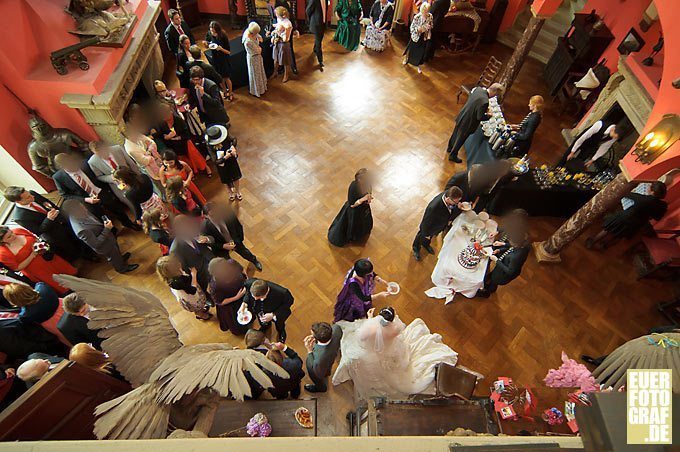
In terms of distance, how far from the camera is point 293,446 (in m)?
0.92

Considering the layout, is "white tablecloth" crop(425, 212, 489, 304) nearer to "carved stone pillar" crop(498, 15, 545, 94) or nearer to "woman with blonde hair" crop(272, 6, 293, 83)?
"carved stone pillar" crop(498, 15, 545, 94)

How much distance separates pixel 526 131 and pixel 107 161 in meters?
5.76

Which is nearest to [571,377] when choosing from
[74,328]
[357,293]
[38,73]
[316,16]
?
[357,293]

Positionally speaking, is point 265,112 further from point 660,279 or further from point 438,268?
point 660,279

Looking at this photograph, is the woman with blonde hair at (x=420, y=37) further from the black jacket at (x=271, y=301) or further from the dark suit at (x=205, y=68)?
the black jacket at (x=271, y=301)

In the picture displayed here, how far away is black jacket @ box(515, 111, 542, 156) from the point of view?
5.16 meters

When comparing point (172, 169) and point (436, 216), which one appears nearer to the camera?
point (172, 169)

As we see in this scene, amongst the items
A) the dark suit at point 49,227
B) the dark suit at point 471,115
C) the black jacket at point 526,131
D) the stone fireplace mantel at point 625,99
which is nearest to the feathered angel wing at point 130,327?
the dark suit at point 49,227

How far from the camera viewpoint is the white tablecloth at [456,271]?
4387mm

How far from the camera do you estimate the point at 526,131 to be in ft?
17.3

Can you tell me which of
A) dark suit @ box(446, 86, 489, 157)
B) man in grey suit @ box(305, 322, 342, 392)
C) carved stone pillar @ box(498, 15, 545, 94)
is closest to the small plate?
man in grey suit @ box(305, 322, 342, 392)

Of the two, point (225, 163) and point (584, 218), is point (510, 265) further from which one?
point (225, 163)

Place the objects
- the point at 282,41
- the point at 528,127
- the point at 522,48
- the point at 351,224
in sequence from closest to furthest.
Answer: the point at 351,224, the point at 528,127, the point at 522,48, the point at 282,41

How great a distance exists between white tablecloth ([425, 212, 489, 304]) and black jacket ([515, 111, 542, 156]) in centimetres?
182
